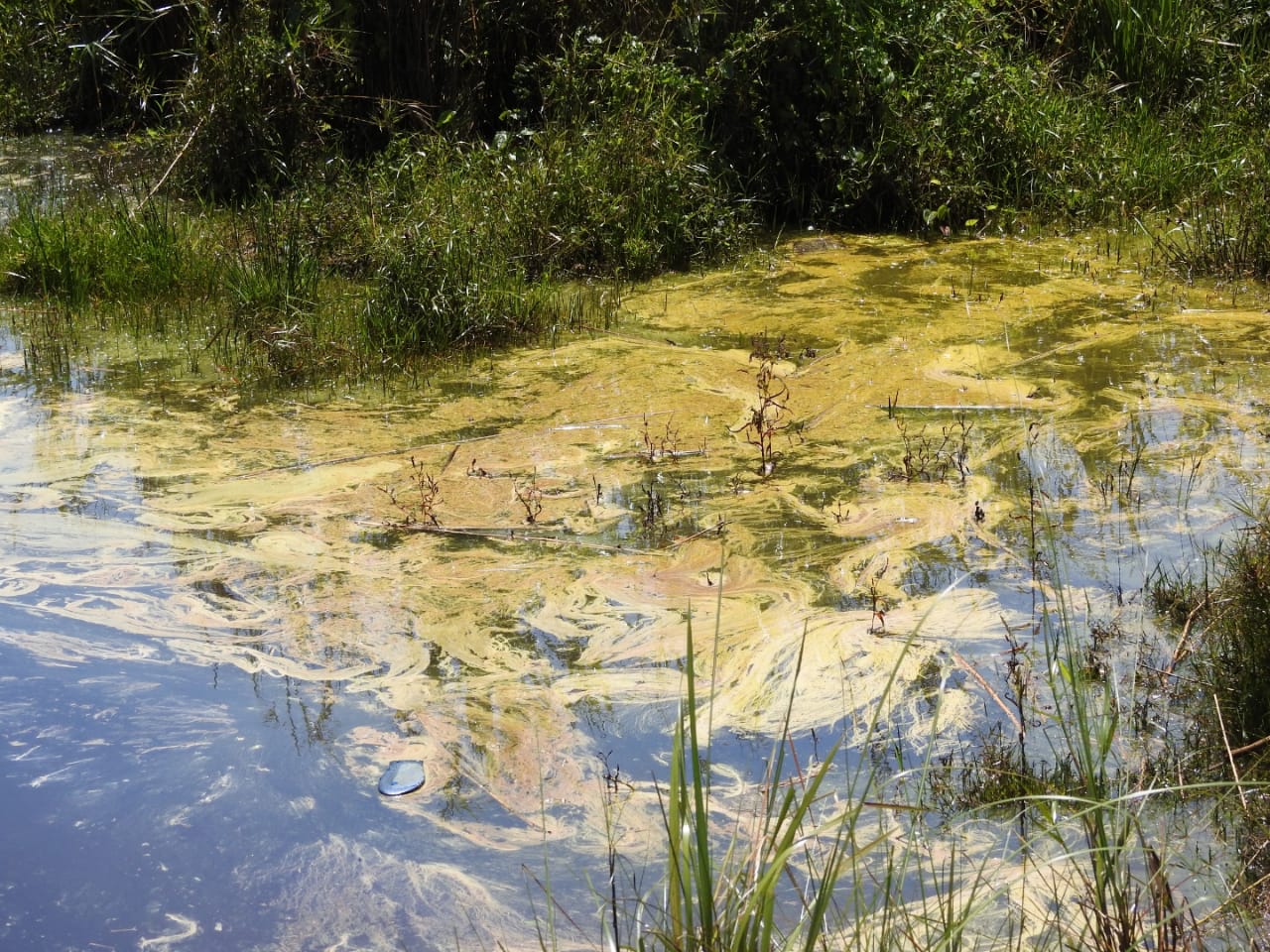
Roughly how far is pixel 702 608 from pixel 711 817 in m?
0.89

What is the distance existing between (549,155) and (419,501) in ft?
9.64

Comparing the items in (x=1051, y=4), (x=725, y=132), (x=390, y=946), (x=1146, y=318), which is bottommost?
(x=390, y=946)

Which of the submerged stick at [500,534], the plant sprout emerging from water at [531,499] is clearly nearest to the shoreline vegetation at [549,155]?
the plant sprout emerging from water at [531,499]

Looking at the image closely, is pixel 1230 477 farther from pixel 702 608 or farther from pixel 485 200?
pixel 485 200

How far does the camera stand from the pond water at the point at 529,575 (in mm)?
2451

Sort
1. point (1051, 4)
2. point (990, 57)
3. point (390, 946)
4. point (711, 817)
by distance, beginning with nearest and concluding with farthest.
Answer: point (390, 946), point (711, 817), point (990, 57), point (1051, 4)

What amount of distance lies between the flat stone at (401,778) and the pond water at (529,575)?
A: 0.11ft

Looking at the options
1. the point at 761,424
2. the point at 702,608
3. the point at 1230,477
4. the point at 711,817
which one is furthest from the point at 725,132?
the point at 711,817

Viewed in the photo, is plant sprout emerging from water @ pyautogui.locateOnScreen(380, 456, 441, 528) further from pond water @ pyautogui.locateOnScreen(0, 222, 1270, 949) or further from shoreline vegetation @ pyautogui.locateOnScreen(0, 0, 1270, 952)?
shoreline vegetation @ pyautogui.locateOnScreen(0, 0, 1270, 952)

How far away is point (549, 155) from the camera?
6469 mm

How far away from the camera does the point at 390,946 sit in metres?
2.22

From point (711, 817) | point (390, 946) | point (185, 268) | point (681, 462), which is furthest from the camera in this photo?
point (185, 268)

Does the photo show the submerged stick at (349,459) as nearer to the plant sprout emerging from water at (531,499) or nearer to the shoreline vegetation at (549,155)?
the plant sprout emerging from water at (531,499)

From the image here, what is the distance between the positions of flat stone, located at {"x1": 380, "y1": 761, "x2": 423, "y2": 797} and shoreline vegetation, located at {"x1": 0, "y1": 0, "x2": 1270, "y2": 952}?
263 cm
